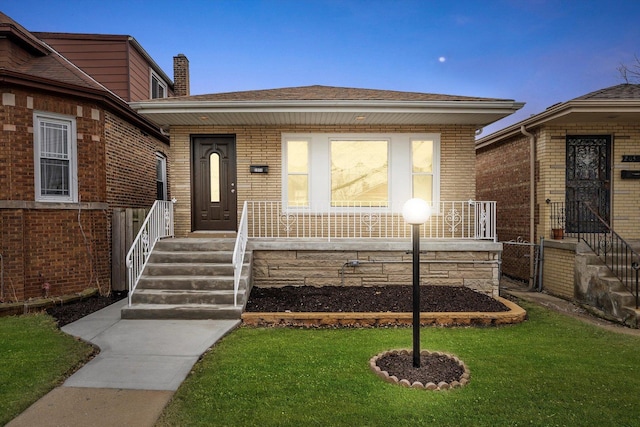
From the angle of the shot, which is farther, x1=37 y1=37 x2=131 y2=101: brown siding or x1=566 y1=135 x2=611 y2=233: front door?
x1=37 y1=37 x2=131 y2=101: brown siding

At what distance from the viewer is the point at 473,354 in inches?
159

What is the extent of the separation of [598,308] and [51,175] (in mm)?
10045

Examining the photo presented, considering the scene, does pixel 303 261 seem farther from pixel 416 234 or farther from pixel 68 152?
pixel 68 152

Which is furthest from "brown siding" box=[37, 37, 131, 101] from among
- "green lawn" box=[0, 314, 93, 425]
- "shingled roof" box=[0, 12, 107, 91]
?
"green lawn" box=[0, 314, 93, 425]

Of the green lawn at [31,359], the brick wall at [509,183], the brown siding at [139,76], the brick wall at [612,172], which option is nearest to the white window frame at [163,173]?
the brown siding at [139,76]

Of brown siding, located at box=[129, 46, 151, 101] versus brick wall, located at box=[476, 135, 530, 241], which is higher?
brown siding, located at box=[129, 46, 151, 101]

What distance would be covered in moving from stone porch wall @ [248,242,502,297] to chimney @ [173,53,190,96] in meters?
7.81

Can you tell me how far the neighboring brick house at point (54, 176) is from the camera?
6102 mm

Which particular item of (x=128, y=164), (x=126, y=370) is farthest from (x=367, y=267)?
(x=128, y=164)

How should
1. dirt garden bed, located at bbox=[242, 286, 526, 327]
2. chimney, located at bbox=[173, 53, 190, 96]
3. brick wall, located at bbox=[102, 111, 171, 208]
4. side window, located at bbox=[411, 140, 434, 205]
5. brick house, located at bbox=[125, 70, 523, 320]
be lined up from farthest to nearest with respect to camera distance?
chimney, located at bbox=[173, 53, 190, 96], side window, located at bbox=[411, 140, 434, 205], brick house, located at bbox=[125, 70, 523, 320], brick wall, located at bbox=[102, 111, 171, 208], dirt garden bed, located at bbox=[242, 286, 526, 327]

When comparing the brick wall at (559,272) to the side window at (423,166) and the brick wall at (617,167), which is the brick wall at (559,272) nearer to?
the brick wall at (617,167)

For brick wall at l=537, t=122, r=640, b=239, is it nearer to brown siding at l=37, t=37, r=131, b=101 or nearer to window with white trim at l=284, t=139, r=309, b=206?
window with white trim at l=284, t=139, r=309, b=206

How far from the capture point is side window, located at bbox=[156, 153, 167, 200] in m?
10.6

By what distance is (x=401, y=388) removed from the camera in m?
3.23
